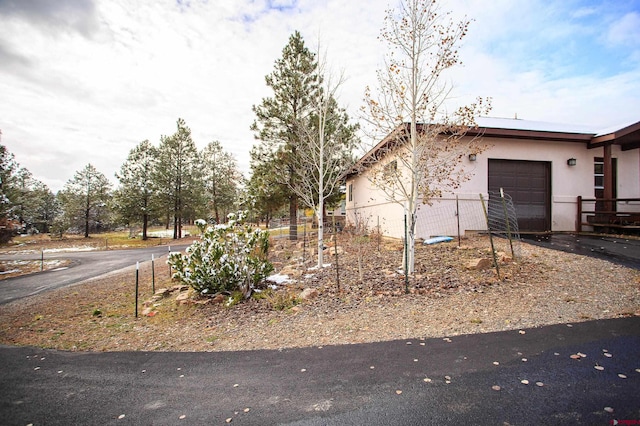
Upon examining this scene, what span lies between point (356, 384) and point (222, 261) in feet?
13.6

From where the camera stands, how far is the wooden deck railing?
10.7m

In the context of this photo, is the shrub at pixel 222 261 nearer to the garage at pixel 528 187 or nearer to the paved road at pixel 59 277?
the paved road at pixel 59 277

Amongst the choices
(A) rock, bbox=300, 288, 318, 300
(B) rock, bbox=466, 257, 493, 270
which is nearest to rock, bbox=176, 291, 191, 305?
(A) rock, bbox=300, 288, 318, 300

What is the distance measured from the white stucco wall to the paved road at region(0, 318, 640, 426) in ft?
22.7

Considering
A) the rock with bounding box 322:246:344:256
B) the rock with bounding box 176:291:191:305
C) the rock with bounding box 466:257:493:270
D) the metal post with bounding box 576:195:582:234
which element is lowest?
the rock with bounding box 176:291:191:305

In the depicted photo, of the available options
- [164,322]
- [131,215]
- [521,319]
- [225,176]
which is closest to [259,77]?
[164,322]

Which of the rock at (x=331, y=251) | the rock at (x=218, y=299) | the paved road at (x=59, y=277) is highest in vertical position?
the rock at (x=331, y=251)

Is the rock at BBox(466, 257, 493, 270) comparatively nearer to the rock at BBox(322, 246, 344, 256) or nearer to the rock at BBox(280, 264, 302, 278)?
the rock at BBox(280, 264, 302, 278)

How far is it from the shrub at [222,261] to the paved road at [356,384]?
7.66 feet

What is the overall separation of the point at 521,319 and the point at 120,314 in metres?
7.23

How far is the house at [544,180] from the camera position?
1062 centimetres

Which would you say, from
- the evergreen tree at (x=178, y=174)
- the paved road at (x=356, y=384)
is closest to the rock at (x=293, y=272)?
the paved road at (x=356, y=384)

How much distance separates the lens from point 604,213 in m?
10.7

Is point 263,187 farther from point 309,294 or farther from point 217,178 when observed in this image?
point 217,178
